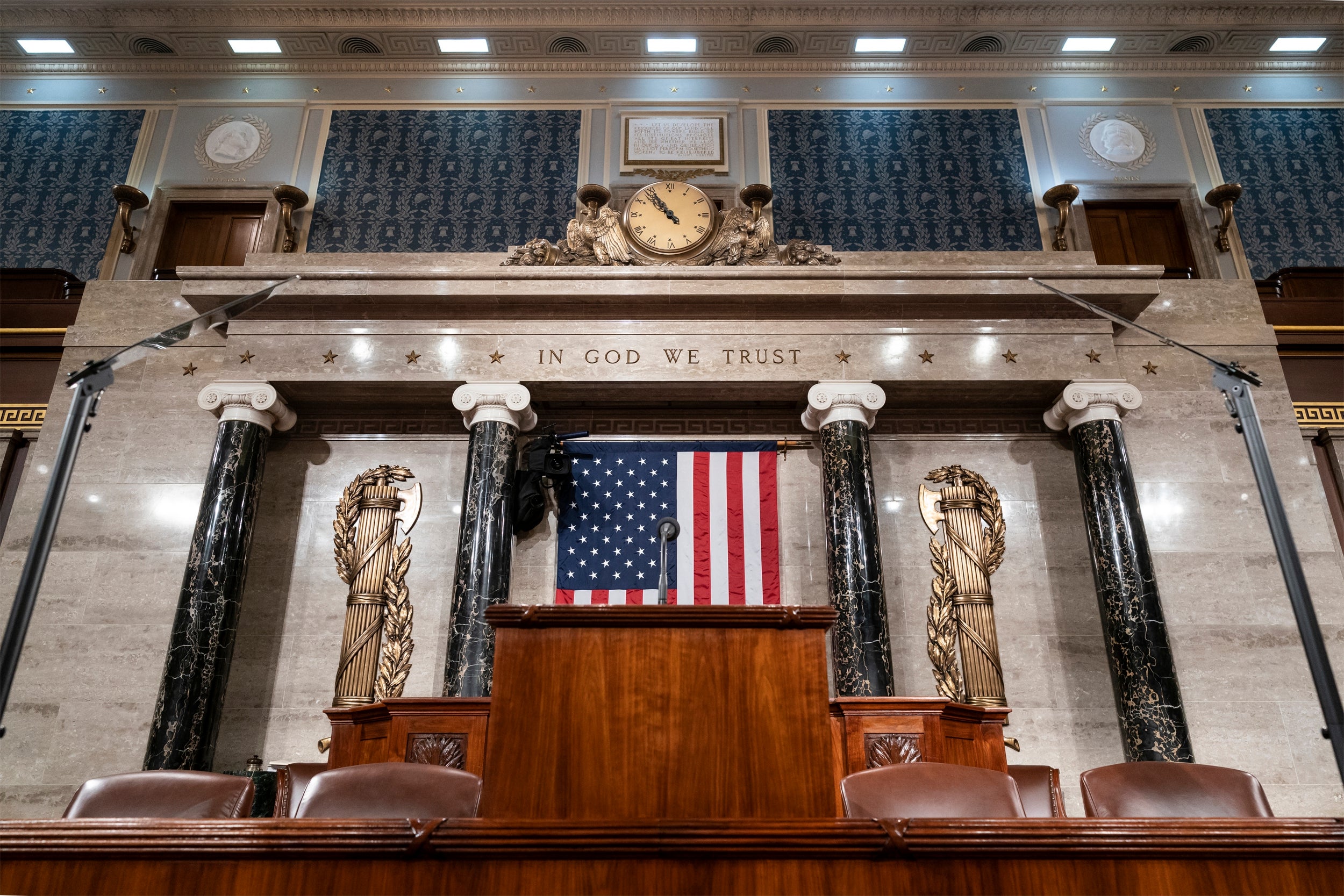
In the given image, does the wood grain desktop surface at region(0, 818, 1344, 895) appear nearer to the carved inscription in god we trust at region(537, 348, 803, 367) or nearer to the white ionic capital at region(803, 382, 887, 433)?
the white ionic capital at region(803, 382, 887, 433)

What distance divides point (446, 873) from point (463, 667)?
496cm

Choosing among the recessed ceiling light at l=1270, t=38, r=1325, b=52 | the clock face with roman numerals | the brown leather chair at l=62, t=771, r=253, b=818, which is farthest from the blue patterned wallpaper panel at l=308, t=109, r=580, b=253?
the recessed ceiling light at l=1270, t=38, r=1325, b=52

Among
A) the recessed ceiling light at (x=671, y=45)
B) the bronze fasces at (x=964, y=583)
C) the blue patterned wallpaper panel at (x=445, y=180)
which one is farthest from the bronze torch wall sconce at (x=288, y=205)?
the bronze fasces at (x=964, y=583)

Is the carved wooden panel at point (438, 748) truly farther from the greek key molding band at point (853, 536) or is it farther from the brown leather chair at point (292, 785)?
the greek key molding band at point (853, 536)

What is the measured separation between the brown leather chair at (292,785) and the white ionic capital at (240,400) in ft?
10.1

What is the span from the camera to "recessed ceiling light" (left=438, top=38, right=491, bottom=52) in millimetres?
10211

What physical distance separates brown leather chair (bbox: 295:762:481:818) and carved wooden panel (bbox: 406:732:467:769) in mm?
2869

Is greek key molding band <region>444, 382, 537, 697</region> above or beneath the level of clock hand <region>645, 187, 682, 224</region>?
beneath

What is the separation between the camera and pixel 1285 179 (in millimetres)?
9477

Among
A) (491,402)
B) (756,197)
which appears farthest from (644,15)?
(491,402)

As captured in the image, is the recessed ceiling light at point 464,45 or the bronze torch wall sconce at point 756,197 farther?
the recessed ceiling light at point 464,45

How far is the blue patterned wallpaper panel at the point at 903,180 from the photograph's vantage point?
9188 mm

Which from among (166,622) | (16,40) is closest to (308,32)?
(16,40)

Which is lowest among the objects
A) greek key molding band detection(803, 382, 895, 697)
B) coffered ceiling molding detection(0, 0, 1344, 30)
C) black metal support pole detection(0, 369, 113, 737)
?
black metal support pole detection(0, 369, 113, 737)
